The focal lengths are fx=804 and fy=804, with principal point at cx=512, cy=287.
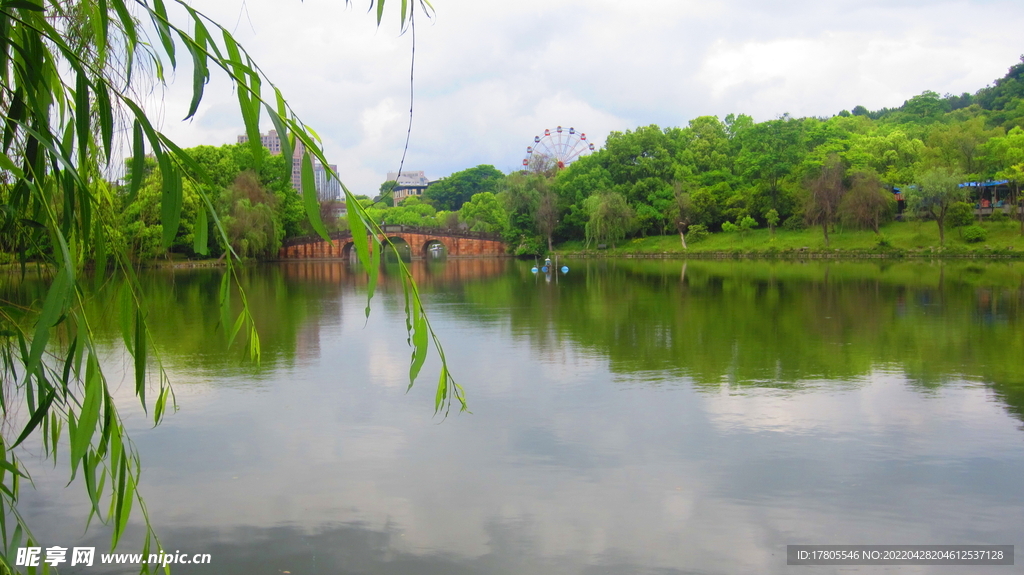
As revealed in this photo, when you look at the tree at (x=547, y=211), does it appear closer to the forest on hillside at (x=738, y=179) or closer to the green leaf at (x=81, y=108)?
the forest on hillside at (x=738, y=179)

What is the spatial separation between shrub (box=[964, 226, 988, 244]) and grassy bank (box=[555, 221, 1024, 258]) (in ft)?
0.86

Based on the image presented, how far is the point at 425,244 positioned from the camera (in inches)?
2840

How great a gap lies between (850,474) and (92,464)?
6.32 metres

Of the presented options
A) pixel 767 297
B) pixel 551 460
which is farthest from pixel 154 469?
pixel 767 297

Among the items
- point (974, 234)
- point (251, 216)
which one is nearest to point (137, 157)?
point (974, 234)

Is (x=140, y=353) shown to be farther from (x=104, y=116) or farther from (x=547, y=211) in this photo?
(x=547, y=211)

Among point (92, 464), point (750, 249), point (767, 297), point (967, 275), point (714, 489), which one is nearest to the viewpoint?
point (92, 464)

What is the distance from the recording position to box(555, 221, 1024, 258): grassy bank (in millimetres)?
40469

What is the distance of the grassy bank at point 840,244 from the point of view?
1593 inches

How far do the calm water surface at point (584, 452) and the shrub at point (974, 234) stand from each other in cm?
2824

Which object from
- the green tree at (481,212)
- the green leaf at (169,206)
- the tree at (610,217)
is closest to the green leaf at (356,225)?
the green leaf at (169,206)

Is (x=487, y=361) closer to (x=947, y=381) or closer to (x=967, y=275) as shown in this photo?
(x=947, y=381)

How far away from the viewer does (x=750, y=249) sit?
5038 centimetres

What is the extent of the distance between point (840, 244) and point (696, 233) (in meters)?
10.6
